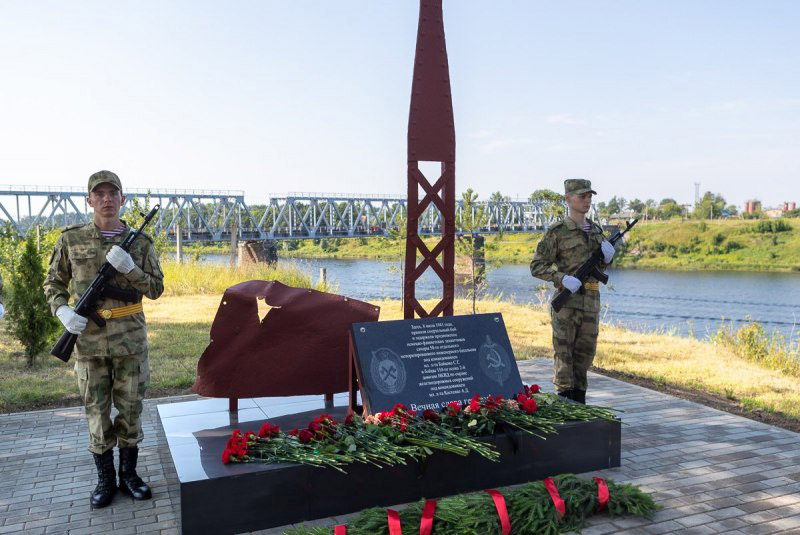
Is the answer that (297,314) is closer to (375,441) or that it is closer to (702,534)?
(375,441)

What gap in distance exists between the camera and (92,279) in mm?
→ 3889

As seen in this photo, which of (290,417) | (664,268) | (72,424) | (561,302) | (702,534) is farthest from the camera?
(664,268)

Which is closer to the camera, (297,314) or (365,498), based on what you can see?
(365,498)

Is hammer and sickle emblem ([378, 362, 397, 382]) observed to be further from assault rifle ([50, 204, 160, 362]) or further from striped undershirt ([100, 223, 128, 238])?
striped undershirt ([100, 223, 128, 238])

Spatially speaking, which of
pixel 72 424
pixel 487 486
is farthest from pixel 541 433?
pixel 72 424

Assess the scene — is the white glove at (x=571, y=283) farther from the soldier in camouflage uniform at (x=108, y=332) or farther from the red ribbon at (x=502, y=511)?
the soldier in camouflage uniform at (x=108, y=332)

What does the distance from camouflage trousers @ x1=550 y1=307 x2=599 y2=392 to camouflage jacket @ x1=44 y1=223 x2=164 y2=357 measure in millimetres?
2947

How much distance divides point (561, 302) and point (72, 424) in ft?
13.4

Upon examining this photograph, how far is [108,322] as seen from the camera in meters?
3.85

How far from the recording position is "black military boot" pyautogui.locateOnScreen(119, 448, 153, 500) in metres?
3.97

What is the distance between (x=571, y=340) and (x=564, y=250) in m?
0.70

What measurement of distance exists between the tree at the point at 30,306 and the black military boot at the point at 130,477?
15.0 ft

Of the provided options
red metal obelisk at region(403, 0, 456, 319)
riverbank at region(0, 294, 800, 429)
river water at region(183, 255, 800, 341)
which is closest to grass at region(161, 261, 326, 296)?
river water at region(183, 255, 800, 341)

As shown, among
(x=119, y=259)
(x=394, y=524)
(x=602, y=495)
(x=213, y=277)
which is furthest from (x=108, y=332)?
(x=213, y=277)
